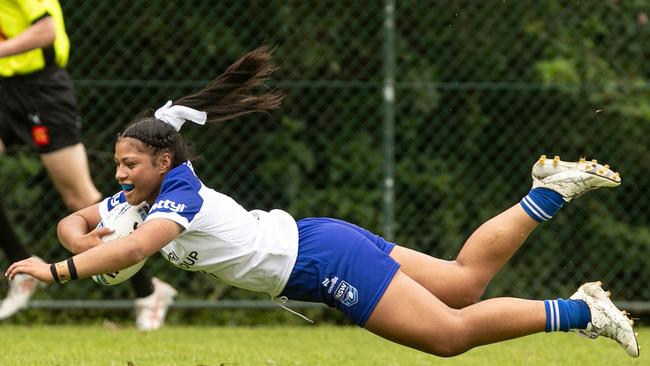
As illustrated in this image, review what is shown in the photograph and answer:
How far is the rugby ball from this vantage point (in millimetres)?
4215

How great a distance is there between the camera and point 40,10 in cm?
626

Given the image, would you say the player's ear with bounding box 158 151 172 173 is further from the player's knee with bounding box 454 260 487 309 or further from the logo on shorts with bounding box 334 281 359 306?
the player's knee with bounding box 454 260 487 309

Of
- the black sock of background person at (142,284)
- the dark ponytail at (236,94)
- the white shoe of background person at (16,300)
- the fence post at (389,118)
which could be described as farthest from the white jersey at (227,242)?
the fence post at (389,118)

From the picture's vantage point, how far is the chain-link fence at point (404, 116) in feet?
24.8

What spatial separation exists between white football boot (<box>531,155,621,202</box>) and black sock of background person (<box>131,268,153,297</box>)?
279 centimetres

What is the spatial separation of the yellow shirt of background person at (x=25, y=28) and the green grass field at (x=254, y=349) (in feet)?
4.97

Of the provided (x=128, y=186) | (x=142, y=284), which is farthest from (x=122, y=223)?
(x=142, y=284)

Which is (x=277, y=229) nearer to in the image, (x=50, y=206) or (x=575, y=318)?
(x=575, y=318)

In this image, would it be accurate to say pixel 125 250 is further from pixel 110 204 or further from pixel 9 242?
pixel 9 242

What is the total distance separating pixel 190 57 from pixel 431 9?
5.44ft

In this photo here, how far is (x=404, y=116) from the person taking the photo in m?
7.69

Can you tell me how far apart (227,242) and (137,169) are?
1.35ft

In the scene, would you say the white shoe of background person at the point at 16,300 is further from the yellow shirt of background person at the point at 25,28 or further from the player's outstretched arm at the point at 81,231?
the player's outstretched arm at the point at 81,231

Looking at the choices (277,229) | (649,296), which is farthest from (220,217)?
(649,296)
